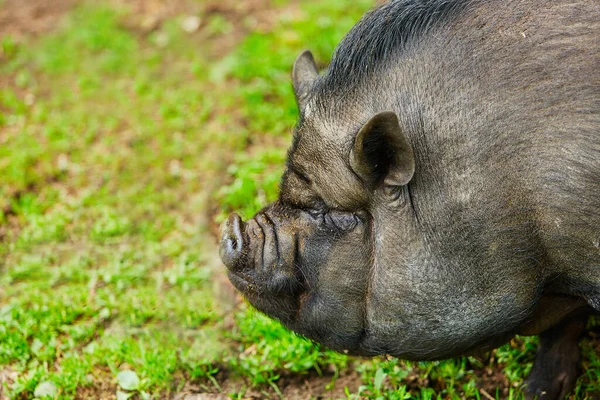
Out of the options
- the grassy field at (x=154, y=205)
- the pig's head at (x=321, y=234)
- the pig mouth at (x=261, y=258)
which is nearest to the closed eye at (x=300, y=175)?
the pig's head at (x=321, y=234)

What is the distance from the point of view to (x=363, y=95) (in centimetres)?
381

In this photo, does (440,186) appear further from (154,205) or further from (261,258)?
(154,205)

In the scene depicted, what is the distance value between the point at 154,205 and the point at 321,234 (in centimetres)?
297

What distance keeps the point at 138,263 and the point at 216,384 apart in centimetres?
149

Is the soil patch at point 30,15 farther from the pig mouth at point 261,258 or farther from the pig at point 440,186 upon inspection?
the pig at point 440,186

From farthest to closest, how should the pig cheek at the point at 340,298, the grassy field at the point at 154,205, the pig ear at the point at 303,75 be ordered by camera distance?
the grassy field at the point at 154,205
the pig ear at the point at 303,75
the pig cheek at the point at 340,298

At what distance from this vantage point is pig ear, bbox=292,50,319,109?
4.38 metres

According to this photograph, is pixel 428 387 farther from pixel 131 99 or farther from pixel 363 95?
pixel 131 99

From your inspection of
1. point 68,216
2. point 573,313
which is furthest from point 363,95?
point 68,216

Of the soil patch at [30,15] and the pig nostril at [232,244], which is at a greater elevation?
the soil patch at [30,15]

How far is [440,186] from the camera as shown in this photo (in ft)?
11.9

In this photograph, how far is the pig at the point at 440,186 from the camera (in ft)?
11.5

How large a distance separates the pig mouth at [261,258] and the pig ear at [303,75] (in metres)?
0.70

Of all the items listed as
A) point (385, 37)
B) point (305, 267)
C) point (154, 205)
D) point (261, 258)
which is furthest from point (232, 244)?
point (154, 205)
